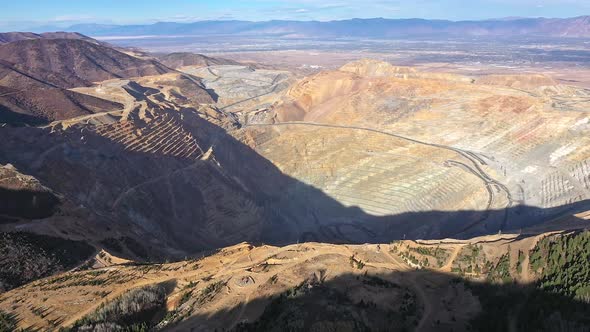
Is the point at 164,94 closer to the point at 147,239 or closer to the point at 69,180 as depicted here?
the point at 69,180

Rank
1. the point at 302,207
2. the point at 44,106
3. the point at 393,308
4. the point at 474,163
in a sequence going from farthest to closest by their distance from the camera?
the point at 44,106
the point at 302,207
the point at 474,163
the point at 393,308

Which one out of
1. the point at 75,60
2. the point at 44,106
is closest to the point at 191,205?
the point at 44,106

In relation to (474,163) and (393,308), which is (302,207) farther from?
(393,308)

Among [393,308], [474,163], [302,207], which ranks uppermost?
[393,308]

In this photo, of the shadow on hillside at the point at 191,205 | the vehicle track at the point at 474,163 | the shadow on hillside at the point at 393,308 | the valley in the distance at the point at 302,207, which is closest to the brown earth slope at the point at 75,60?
the valley in the distance at the point at 302,207

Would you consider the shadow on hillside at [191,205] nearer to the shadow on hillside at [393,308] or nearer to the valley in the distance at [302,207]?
the valley in the distance at [302,207]

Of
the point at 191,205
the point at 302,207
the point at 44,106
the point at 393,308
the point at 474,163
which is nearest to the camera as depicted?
the point at 393,308

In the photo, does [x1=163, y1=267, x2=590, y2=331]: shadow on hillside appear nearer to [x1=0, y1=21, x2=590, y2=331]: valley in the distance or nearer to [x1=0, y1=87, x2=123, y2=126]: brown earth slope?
[x1=0, y1=21, x2=590, y2=331]: valley in the distance
